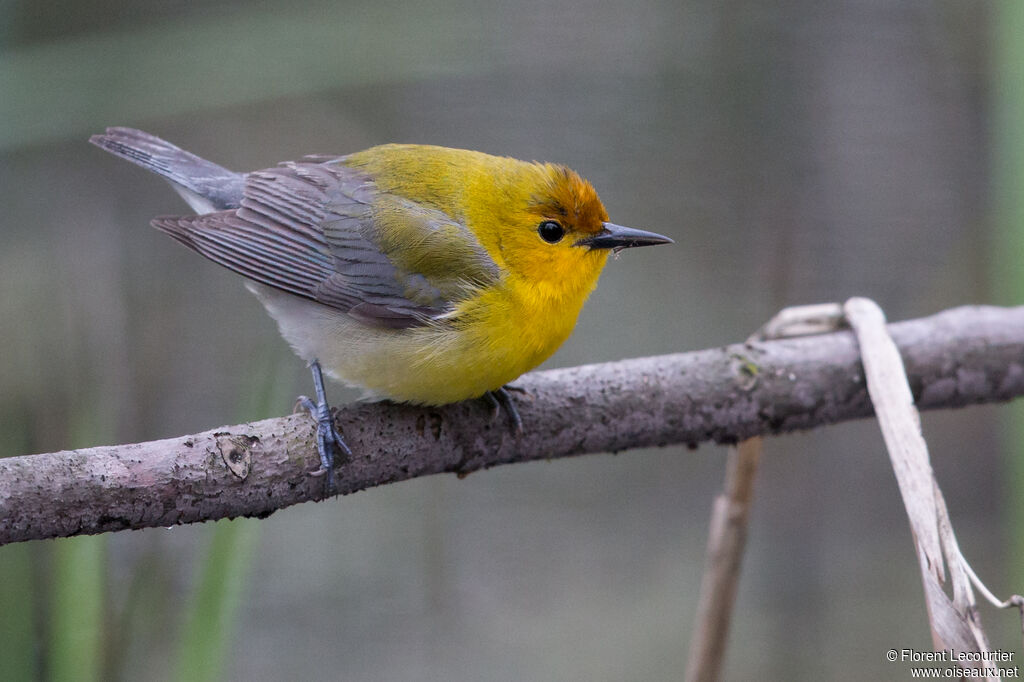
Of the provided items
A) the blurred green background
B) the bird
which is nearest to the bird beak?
the bird

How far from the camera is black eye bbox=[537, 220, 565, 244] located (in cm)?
269

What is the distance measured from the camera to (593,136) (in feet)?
15.1

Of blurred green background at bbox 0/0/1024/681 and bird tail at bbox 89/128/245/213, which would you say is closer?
bird tail at bbox 89/128/245/213

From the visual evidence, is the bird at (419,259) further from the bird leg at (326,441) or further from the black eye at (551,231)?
the bird leg at (326,441)

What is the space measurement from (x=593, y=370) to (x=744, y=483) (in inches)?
20.3

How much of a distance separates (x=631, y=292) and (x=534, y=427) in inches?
102

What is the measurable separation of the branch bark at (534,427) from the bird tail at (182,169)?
42.0 inches

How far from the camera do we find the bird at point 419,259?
2412 millimetres

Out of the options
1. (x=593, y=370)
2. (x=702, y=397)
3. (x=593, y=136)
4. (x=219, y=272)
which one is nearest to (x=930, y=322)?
(x=702, y=397)

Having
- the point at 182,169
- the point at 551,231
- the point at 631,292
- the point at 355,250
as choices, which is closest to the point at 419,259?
the point at 355,250

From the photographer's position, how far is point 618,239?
2635 mm

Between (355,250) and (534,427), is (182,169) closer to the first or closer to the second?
(355,250)

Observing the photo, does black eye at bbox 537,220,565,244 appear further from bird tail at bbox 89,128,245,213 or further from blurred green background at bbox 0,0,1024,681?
blurred green background at bbox 0,0,1024,681

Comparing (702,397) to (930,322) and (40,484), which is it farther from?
(40,484)
